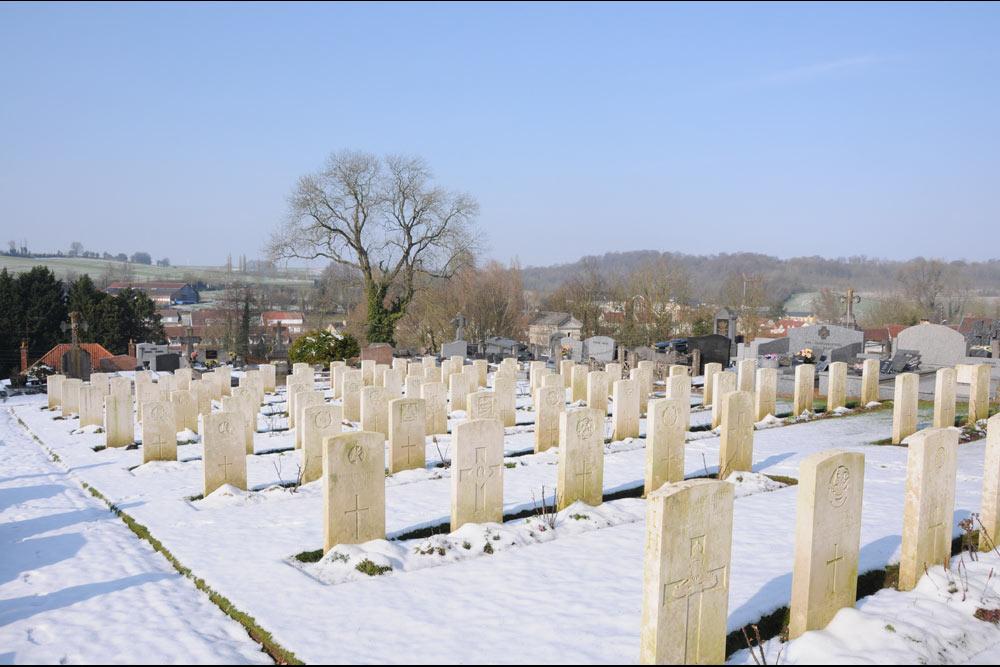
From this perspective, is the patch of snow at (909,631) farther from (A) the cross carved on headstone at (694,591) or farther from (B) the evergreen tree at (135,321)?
(B) the evergreen tree at (135,321)

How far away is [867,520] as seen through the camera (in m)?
8.03

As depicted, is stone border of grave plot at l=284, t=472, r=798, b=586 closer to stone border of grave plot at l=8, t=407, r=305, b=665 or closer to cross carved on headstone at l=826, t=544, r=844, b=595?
stone border of grave plot at l=8, t=407, r=305, b=665

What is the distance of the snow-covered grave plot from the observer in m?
5.34

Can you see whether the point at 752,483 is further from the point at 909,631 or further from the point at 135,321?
the point at 135,321

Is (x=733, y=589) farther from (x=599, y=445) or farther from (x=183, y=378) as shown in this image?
A: (x=183, y=378)

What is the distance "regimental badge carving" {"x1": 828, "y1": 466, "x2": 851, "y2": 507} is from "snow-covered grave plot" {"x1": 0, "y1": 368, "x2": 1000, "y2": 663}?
3.49 feet

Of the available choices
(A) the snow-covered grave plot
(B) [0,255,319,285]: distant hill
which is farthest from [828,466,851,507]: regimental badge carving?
(B) [0,255,319,285]: distant hill

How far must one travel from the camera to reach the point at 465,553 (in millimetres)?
7223

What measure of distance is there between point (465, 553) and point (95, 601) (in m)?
3.40

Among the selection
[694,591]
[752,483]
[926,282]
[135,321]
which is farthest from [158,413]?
[926,282]

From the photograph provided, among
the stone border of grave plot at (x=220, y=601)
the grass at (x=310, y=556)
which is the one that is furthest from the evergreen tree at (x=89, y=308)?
the grass at (x=310, y=556)

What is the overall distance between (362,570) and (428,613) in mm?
1211

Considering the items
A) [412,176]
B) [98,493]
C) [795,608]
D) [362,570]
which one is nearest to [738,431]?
[795,608]

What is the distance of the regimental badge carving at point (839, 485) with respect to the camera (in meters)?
5.42
